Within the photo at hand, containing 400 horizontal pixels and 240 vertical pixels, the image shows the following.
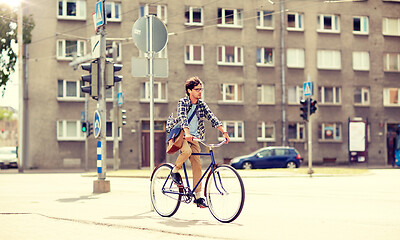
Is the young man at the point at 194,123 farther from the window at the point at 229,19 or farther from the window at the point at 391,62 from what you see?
the window at the point at 391,62

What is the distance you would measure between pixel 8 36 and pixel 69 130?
6.80 meters

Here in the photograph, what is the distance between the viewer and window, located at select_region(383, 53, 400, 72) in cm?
4228

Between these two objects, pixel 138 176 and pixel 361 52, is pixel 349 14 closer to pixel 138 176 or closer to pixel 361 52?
pixel 361 52

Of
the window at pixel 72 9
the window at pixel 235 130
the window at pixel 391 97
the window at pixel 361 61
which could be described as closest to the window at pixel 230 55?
the window at pixel 235 130

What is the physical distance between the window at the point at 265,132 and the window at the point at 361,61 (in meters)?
7.69

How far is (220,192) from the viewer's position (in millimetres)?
7379

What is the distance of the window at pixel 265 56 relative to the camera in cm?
3956

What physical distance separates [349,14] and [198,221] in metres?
36.4

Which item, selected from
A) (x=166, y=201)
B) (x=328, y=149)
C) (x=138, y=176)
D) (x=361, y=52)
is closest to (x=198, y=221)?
(x=166, y=201)

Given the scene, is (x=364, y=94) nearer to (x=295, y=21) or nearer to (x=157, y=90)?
(x=295, y=21)

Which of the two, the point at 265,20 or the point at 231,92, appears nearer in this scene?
the point at 231,92

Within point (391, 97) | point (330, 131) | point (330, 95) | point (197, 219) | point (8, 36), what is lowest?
point (197, 219)

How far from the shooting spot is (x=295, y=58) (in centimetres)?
4016

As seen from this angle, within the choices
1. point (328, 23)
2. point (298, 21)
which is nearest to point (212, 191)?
point (298, 21)
